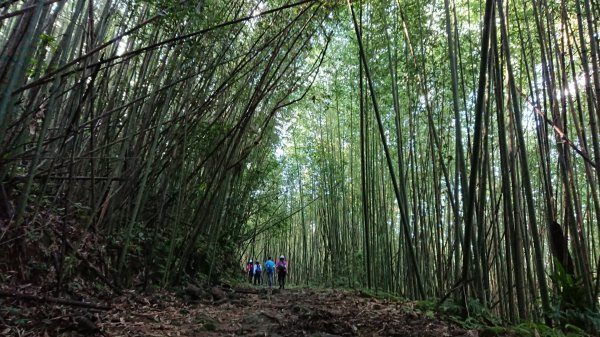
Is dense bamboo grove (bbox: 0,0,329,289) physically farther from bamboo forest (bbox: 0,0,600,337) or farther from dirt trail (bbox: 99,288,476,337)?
dirt trail (bbox: 99,288,476,337)

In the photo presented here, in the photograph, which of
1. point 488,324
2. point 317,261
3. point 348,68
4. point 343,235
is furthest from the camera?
point 317,261

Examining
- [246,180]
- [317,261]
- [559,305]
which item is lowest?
[559,305]

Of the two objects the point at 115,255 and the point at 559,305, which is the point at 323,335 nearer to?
the point at 559,305

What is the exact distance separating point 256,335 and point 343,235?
6.38 metres

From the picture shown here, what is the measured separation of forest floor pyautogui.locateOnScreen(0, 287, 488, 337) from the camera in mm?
2150

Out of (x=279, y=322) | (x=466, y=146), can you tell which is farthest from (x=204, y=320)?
(x=466, y=146)

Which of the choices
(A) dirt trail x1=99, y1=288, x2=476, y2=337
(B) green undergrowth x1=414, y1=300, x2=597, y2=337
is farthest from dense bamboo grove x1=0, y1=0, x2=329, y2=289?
(B) green undergrowth x1=414, y1=300, x2=597, y2=337

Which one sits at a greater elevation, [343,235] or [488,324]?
[343,235]

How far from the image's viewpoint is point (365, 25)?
16.4 feet

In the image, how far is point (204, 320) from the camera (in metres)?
2.86

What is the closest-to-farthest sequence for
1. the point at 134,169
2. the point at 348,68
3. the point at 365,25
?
1. the point at 134,169
2. the point at 365,25
3. the point at 348,68

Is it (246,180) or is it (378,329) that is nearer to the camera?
(378,329)

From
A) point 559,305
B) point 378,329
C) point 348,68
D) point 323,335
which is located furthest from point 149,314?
point 348,68

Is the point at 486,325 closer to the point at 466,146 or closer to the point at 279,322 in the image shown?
the point at 279,322
